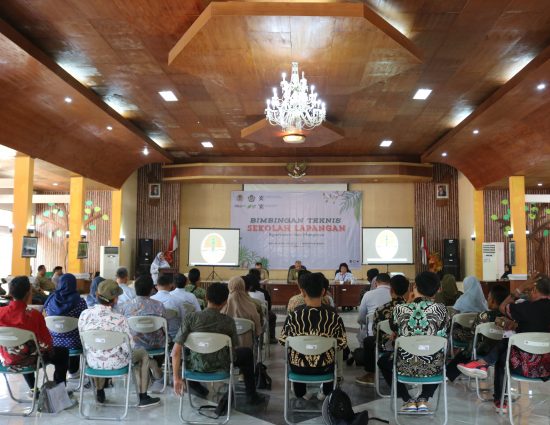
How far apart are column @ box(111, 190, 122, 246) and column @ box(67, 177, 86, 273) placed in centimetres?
202

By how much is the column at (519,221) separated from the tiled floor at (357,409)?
8551mm

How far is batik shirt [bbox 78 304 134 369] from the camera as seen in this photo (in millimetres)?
3908

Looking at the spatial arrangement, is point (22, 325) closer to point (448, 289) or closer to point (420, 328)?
point (420, 328)

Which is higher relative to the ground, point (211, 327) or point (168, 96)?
point (168, 96)

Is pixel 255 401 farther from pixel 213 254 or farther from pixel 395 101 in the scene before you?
pixel 213 254

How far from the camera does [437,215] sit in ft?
52.7

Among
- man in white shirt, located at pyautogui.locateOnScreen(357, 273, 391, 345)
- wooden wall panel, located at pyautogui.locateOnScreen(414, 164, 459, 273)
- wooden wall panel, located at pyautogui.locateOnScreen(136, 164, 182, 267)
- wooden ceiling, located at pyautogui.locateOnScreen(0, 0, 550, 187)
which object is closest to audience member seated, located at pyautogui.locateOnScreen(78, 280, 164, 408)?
man in white shirt, located at pyautogui.locateOnScreen(357, 273, 391, 345)

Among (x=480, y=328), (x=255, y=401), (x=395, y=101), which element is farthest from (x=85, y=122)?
(x=480, y=328)

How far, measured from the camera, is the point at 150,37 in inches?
269

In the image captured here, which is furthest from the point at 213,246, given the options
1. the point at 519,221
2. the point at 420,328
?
the point at 420,328

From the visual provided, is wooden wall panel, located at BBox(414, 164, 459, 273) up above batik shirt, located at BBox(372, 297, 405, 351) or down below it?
above

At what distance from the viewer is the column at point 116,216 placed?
1488 centimetres

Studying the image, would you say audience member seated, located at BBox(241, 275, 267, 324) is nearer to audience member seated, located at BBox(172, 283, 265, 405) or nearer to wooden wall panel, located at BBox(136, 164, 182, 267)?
audience member seated, located at BBox(172, 283, 265, 405)

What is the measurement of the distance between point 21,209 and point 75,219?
2590mm
